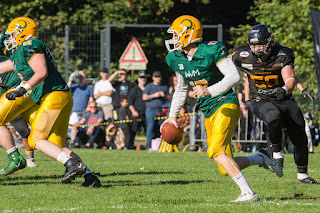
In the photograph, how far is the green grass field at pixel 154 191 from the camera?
5.98 m

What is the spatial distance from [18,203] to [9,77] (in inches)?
122

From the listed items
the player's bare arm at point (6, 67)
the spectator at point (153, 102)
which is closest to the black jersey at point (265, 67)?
the player's bare arm at point (6, 67)

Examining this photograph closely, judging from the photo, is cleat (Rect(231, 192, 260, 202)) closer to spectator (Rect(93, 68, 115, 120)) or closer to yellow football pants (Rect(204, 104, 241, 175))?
yellow football pants (Rect(204, 104, 241, 175))

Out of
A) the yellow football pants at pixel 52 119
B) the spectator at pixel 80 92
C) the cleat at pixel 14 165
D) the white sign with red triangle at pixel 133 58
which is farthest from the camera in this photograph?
the white sign with red triangle at pixel 133 58

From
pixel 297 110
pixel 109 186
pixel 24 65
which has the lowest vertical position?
pixel 109 186

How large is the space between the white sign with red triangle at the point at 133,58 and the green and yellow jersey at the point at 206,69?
10.4m

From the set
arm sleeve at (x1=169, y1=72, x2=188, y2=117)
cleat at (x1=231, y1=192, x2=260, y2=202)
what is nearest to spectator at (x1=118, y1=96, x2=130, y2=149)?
arm sleeve at (x1=169, y1=72, x2=188, y2=117)

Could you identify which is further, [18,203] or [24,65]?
[24,65]

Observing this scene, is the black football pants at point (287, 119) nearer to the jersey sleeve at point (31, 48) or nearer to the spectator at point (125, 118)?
the jersey sleeve at point (31, 48)

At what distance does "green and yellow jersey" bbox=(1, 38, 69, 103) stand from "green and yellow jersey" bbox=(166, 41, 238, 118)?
1.48 m

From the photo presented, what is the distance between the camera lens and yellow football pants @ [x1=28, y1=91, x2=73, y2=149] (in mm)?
7168

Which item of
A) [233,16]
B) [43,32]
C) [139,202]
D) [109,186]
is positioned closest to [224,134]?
[139,202]

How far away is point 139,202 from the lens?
249 inches

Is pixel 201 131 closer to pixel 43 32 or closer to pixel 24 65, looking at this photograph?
pixel 43 32
